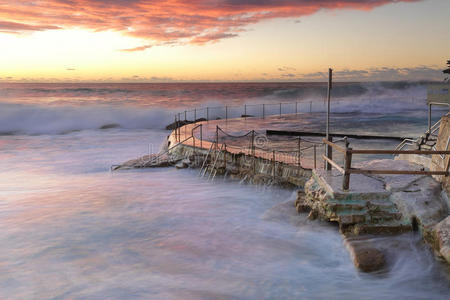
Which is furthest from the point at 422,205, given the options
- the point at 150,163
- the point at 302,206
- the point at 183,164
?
the point at 150,163

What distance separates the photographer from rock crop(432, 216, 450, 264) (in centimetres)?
599

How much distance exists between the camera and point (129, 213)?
399 inches

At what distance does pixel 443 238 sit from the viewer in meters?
6.13

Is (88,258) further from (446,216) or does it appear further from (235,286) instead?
(446,216)

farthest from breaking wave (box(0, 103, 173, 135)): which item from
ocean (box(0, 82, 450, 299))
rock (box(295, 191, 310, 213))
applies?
rock (box(295, 191, 310, 213))

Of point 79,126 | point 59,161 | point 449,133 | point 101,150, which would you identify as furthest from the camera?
point 79,126

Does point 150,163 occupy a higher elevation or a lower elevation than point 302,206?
lower

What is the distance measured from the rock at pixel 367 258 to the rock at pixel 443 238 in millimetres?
867

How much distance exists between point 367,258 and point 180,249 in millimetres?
3552

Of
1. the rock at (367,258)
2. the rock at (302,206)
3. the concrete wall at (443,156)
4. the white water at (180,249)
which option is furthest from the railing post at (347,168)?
the concrete wall at (443,156)

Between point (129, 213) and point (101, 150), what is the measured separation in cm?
1472

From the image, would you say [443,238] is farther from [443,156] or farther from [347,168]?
[443,156]

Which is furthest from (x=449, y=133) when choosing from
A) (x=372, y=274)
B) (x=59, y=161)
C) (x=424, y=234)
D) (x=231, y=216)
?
(x=59, y=161)

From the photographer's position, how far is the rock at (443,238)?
5988 mm
